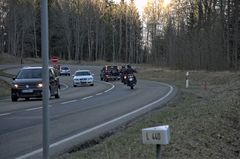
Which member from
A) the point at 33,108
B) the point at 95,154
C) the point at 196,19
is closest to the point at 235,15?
the point at 196,19

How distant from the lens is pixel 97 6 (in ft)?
471

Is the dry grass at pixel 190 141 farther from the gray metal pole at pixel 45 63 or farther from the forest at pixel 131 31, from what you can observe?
the forest at pixel 131 31

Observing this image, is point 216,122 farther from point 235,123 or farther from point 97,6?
point 97,6

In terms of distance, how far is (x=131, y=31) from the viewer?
5827 inches

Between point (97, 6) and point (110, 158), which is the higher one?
point (97, 6)

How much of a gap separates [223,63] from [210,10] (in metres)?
15.3

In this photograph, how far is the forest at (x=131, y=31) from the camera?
75.9 metres

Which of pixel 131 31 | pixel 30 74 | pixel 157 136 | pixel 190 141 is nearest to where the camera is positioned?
pixel 157 136

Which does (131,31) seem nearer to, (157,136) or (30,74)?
(30,74)

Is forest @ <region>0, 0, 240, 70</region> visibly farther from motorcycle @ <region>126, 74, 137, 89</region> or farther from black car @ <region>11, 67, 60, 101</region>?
black car @ <region>11, 67, 60, 101</region>

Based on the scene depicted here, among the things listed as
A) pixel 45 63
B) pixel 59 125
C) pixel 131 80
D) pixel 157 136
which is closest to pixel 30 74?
pixel 131 80

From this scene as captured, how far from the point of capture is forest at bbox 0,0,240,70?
75938 millimetres

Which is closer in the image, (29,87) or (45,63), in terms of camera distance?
(45,63)

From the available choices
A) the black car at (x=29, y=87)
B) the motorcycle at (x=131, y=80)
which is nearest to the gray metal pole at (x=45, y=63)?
the black car at (x=29, y=87)
